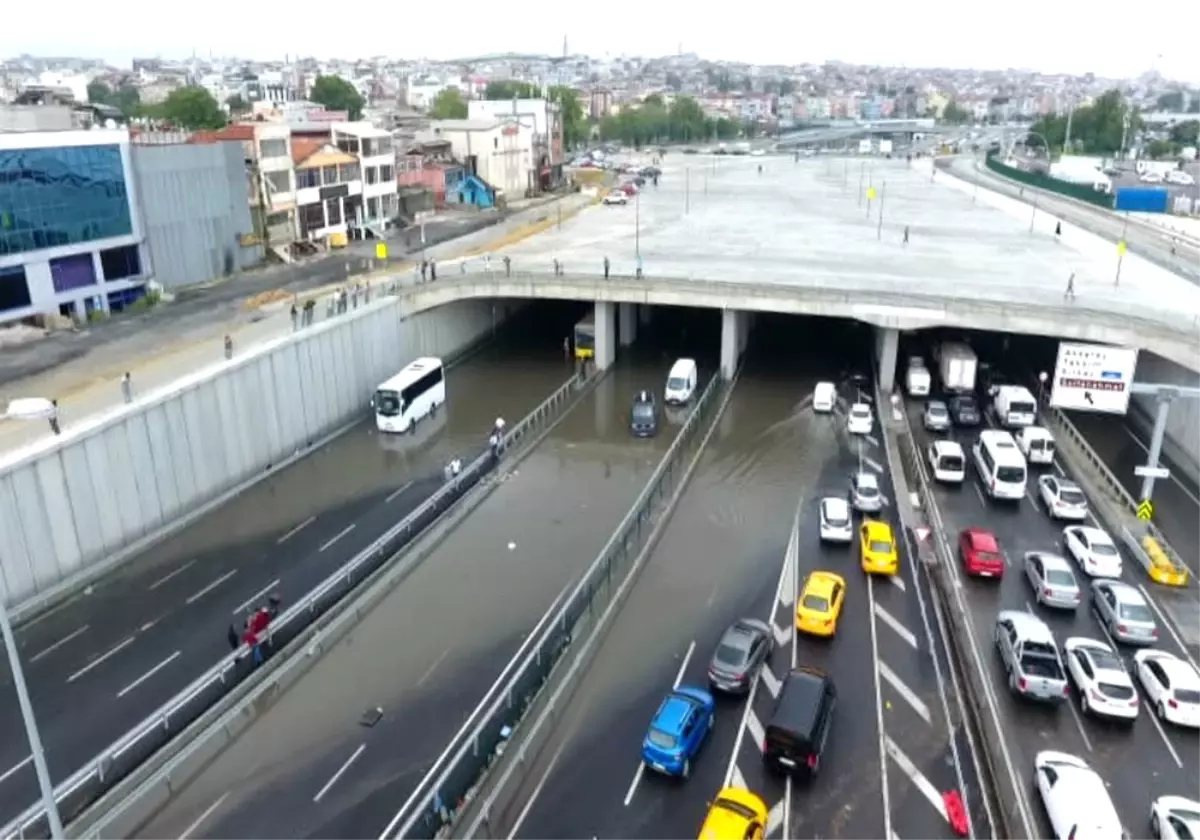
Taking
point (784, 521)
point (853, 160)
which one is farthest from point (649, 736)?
point (853, 160)

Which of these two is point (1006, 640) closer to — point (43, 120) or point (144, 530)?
point (144, 530)

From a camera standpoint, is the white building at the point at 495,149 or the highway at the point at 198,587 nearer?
the highway at the point at 198,587

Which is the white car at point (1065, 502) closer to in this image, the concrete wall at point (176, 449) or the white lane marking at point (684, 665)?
the white lane marking at point (684, 665)

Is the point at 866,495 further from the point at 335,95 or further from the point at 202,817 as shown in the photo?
the point at 335,95

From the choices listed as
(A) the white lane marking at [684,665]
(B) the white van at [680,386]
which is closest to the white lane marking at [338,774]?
(A) the white lane marking at [684,665]

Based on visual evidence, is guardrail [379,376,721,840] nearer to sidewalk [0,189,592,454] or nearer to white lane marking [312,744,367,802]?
white lane marking [312,744,367,802]

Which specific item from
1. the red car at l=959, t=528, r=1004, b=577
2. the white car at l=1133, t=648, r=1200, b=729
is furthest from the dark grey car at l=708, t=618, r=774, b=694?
the white car at l=1133, t=648, r=1200, b=729
